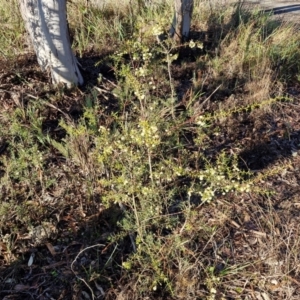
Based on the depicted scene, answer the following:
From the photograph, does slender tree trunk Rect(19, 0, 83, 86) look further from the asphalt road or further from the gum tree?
the asphalt road

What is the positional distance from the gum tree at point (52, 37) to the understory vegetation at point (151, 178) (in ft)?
0.51

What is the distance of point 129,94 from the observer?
11.6 ft

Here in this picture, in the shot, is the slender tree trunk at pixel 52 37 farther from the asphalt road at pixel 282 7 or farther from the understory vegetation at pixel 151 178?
the asphalt road at pixel 282 7

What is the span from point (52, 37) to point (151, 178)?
1738mm

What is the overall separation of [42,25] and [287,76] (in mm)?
2549

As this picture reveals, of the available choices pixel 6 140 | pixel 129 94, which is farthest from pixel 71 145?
pixel 129 94

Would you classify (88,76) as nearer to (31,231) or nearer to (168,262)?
(31,231)

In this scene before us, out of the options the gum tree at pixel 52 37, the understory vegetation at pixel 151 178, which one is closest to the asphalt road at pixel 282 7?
the understory vegetation at pixel 151 178

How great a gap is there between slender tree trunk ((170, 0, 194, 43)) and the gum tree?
1253mm

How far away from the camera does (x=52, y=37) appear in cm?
339

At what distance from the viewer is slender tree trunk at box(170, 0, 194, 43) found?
409 centimetres

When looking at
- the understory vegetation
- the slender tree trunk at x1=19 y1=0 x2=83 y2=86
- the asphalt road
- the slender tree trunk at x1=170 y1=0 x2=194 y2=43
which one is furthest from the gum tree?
the asphalt road

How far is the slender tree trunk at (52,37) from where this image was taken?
3295 mm

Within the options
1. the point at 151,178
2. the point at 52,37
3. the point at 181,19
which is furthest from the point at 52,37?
the point at 151,178
